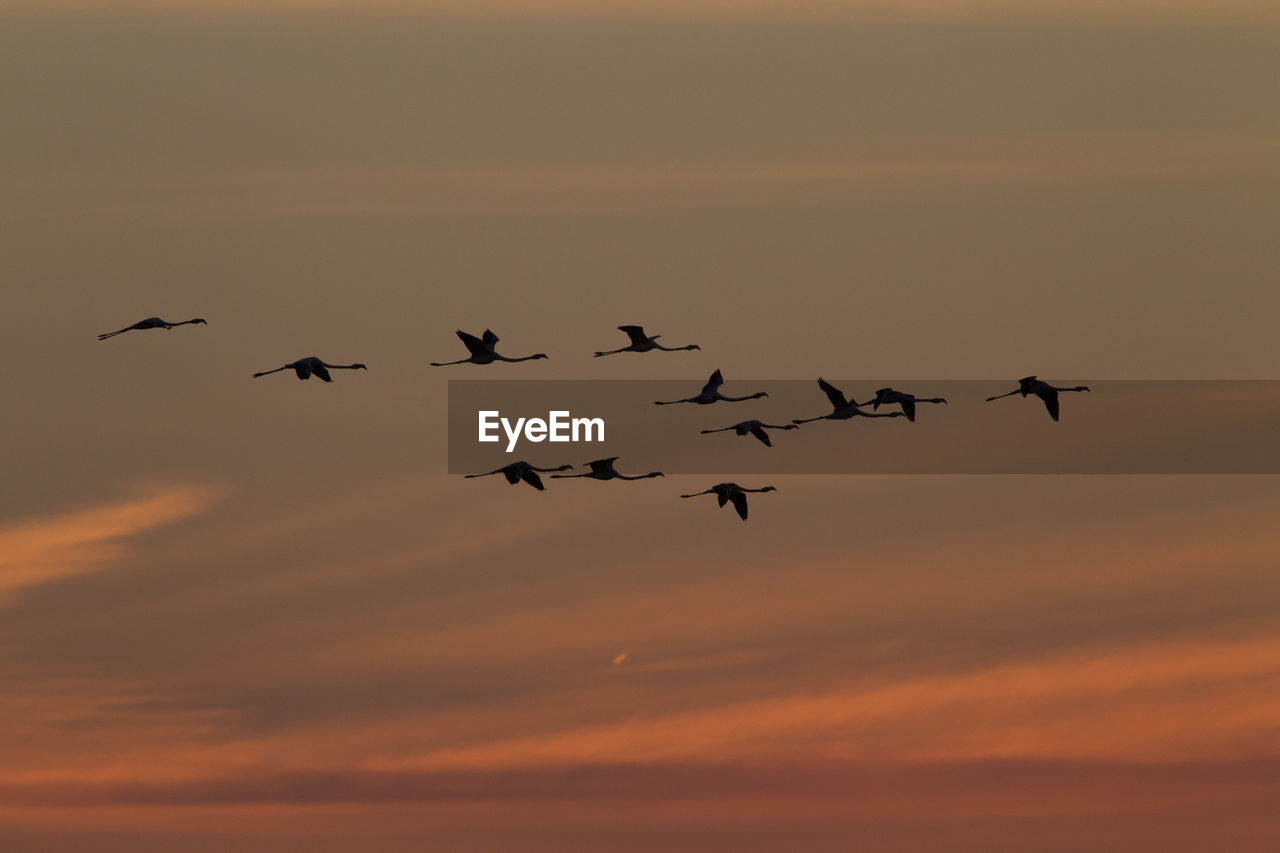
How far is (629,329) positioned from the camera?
121 metres

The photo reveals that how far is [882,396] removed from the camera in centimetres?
12244

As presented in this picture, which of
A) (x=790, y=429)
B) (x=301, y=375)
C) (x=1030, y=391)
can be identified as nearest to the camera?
(x=301, y=375)

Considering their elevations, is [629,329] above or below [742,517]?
above

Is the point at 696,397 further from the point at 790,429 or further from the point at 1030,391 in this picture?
the point at 1030,391

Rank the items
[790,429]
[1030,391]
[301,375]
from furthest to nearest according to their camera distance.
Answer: [790,429], [1030,391], [301,375]

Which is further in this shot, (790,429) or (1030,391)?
(790,429)

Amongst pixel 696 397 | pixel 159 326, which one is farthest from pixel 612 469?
pixel 159 326

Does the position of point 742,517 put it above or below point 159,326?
below

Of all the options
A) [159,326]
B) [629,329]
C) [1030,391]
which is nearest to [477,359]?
[629,329]

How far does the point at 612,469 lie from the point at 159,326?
2293cm

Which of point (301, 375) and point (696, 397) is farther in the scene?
point (696, 397)

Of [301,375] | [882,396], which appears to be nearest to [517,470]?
[301,375]

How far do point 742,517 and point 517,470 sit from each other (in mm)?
11930

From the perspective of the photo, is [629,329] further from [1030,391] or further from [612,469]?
[1030,391]
